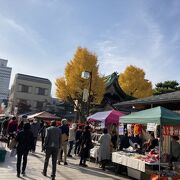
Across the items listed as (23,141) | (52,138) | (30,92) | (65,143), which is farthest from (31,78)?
(52,138)

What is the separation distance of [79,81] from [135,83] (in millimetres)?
14987

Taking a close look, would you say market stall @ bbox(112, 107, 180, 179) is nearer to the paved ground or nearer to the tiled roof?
the paved ground

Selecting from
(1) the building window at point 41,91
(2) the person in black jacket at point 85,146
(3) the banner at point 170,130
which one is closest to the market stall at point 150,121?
(3) the banner at point 170,130

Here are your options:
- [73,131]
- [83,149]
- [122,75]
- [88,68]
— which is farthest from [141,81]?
[83,149]

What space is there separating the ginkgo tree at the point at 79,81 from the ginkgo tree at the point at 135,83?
486 inches

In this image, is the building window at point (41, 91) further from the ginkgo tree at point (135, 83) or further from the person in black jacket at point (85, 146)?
the person in black jacket at point (85, 146)

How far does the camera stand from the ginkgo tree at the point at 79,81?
118 ft

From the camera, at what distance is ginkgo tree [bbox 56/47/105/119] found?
118 ft

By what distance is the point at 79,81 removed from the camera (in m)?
35.8

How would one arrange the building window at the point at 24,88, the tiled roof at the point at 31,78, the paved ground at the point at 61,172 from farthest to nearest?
the tiled roof at the point at 31,78, the building window at the point at 24,88, the paved ground at the point at 61,172

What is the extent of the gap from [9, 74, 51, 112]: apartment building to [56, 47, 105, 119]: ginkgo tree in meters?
34.0

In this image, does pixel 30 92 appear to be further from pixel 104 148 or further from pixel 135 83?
pixel 104 148

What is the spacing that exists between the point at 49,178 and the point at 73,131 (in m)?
6.96

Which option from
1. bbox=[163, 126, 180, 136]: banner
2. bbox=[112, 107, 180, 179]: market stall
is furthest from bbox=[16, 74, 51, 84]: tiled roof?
bbox=[112, 107, 180, 179]: market stall
